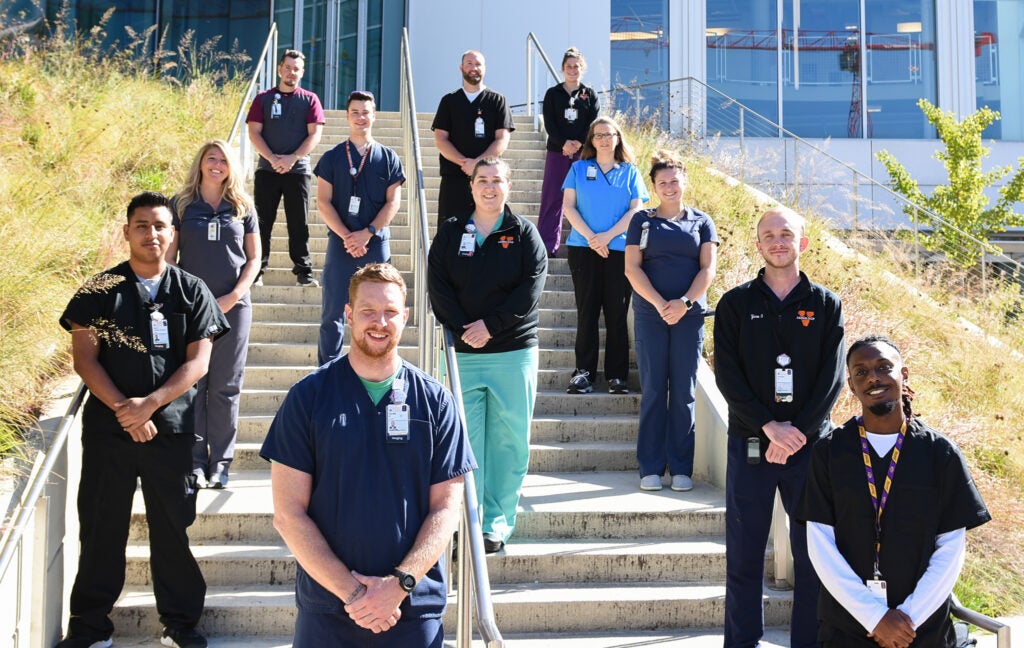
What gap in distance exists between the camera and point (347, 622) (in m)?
3.23

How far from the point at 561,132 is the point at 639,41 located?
417 inches

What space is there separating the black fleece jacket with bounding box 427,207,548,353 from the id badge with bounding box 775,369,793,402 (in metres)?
1.32

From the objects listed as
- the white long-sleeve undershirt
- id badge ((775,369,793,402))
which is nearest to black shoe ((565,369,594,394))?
id badge ((775,369,793,402))

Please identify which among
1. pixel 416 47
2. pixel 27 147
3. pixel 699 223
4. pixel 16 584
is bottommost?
pixel 16 584

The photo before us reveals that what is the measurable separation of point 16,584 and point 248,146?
7.20 metres

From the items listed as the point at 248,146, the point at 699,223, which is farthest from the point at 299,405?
the point at 248,146

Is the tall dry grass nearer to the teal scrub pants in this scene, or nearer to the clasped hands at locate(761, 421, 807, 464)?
the teal scrub pants

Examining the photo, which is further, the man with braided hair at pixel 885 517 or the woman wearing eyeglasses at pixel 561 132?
the woman wearing eyeglasses at pixel 561 132

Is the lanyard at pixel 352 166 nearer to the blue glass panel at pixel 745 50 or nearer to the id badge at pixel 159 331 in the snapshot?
the id badge at pixel 159 331

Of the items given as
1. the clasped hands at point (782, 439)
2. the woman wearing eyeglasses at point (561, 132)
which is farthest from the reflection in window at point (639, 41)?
the clasped hands at point (782, 439)

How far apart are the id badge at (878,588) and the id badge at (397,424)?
5.17 ft

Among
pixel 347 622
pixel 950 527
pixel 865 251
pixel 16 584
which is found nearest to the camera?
pixel 347 622

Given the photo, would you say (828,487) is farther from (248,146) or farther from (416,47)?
(416,47)

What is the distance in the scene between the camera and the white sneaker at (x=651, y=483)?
6.30 meters
